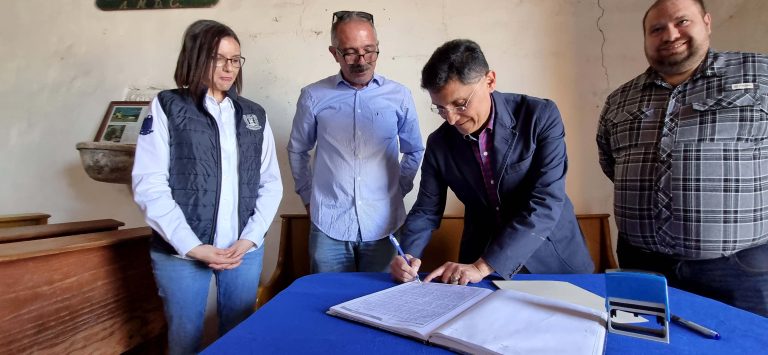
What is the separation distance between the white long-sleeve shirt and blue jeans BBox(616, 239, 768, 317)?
141cm

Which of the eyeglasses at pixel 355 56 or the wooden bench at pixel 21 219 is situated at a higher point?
the eyeglasses at pixel 355 56

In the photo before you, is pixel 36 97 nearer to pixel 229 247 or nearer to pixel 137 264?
pixel 137 264

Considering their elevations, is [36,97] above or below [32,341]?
above

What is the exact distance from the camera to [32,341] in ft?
4.41

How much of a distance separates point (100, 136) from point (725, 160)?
3045 millimetres

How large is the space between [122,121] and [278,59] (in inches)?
40.4

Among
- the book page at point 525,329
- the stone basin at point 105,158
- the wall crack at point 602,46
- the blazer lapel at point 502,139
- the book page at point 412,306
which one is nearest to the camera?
the book page at point 525,329

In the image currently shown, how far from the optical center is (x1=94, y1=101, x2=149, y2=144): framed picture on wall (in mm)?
2416

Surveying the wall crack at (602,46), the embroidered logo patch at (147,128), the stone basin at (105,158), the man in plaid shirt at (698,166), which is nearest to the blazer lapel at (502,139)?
the man in plaid shirt at (698,166)

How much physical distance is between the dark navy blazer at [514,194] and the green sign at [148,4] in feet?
6.40

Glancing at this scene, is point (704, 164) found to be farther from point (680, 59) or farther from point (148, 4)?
point (148, 4)

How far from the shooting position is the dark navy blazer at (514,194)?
1155 mm

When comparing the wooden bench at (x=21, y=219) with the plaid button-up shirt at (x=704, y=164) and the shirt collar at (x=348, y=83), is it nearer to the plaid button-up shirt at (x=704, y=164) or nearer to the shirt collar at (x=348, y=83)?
the shirt collar at (x=348, y=83)

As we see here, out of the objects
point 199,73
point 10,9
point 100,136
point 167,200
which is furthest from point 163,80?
point 167,200
